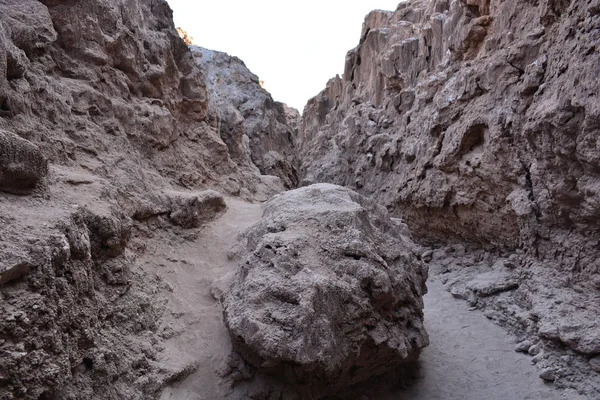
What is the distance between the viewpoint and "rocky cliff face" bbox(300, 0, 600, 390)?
6.54 metres

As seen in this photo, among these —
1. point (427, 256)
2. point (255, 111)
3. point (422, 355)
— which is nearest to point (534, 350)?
point (422, 355)

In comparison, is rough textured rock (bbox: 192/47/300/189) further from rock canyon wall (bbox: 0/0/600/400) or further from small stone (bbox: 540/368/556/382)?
small stone (bbox: 540/368/556/382)

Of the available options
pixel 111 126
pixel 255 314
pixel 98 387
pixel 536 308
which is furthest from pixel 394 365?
pixel 111 126

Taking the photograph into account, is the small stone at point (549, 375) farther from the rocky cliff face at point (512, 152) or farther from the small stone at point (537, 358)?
the rocky cliff face at point (512, 152)

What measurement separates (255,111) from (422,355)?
16.3 metres

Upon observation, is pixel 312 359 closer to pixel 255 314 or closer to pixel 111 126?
pixel 255 314

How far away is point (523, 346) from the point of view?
699cm

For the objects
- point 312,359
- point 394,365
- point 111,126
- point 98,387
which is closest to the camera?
point 98,387

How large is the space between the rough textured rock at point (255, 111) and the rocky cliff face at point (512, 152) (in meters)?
5.66

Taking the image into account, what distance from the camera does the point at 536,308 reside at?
7.10 m

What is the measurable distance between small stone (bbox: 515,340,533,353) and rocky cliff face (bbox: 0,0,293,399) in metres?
5.65

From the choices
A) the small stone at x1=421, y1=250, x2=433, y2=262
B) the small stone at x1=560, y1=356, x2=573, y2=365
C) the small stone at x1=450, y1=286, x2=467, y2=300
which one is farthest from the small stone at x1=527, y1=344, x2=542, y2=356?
the small stone at x1=421, y1=250, x2=433, y2=262

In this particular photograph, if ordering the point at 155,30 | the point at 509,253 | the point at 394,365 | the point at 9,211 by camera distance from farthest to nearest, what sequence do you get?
the point at 155,30 < the point at 509,253 < the point at 394,365 < the point at 9,211

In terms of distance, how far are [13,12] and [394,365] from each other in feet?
24.6
